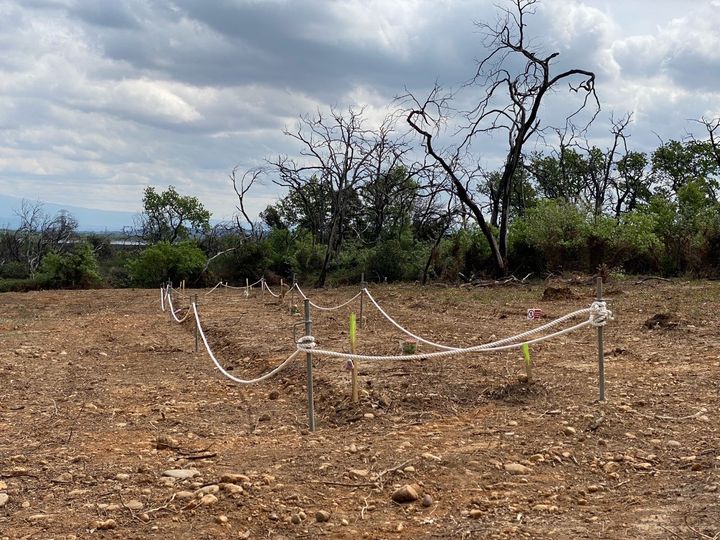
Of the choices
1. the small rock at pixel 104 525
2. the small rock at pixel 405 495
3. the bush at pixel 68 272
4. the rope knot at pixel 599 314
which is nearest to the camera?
the small rock at pixel 104 525

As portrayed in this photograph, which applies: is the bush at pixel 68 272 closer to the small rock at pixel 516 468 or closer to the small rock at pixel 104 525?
the small rock at pixel 104 525

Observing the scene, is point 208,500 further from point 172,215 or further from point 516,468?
point 172,215

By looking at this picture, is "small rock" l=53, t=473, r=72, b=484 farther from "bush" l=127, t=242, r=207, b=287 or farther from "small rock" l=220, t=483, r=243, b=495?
"bush" l=127, t=242, r=207, b=287

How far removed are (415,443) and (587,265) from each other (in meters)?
20.2

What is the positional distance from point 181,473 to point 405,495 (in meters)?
1.49

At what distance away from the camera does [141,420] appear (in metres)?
6.13

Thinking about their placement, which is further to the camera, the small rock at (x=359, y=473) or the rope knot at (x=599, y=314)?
the rope knot at (x=599, y=314)

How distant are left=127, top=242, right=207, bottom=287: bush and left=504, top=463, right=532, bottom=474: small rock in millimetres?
32477

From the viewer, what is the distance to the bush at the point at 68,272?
34.7 m

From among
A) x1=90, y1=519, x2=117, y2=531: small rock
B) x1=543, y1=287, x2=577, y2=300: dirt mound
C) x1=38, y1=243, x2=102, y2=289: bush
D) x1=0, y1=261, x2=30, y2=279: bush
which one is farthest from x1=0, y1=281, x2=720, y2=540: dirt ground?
x1=0, y1=261, x2=30, y2=279: bush

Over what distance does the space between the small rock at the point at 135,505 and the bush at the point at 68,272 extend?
3348 centimetres

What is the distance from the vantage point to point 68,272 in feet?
114

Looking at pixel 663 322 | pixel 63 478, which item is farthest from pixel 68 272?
pixel 63 478

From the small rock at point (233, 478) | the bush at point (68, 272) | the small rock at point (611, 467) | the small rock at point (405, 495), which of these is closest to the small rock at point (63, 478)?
the small rock at point (233, 478)
